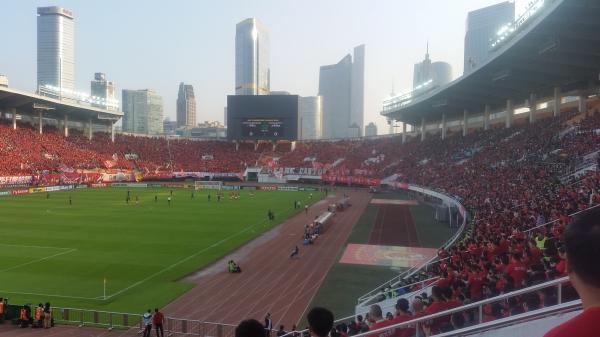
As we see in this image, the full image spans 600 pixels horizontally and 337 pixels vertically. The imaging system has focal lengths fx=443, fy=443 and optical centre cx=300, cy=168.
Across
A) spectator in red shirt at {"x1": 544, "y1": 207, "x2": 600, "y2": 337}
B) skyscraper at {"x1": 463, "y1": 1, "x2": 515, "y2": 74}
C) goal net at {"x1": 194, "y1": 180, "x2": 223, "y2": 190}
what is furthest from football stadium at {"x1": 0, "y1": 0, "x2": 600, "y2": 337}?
skyscraper at {"x1": 463, "y1": 1, "x2": 515, "y2": 74}

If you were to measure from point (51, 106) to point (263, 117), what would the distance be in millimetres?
39316

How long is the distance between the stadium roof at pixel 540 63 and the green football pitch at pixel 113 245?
24078mm

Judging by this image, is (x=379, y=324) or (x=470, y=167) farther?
(x=470, y=167)

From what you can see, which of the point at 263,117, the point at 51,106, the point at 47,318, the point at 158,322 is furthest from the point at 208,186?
the point at 158,322

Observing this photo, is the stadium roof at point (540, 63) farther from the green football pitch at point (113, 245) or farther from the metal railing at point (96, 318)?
the metal railing at point (96, 318)

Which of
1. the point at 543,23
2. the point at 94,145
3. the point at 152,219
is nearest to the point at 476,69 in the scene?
the point at 543,23

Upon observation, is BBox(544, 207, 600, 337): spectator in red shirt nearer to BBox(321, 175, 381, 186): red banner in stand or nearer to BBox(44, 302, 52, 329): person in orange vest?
BBox(44, 302, 52, 329): person in orange vest

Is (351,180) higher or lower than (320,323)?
lower

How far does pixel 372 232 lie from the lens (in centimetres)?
3488

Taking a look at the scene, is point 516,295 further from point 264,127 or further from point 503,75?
point 264,127

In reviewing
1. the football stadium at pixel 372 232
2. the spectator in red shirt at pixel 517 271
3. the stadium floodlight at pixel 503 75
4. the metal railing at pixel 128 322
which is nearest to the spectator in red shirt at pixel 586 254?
the football stadium at pixel 372 232

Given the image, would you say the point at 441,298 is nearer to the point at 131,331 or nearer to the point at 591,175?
the point at 131,331

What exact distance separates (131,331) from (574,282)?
53.2 feet

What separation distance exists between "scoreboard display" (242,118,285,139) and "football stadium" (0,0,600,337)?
49.5 ft
